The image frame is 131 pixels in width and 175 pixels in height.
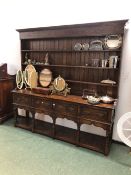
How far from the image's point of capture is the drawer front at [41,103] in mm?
2775

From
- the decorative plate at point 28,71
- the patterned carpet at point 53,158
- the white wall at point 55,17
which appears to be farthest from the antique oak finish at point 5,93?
the patterned carpet at point 53,158

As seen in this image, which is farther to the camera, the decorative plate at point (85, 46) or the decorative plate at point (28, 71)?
the decorative plate at point (28, 71)

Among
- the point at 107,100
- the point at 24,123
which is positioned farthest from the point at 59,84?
the point at 24,123

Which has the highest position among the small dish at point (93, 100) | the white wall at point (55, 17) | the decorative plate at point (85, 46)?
the white wall at point (55, 17)

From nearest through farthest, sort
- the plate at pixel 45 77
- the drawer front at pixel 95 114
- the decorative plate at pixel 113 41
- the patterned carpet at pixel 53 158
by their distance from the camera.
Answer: the patterned carpet at pixel 53 158 < the drawer front at pixel 95 114 < the decorative plate at pixel 113 41 < the plate at pixel 45 77

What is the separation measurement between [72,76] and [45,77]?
56 cm

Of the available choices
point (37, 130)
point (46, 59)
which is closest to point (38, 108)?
point (37, 130)

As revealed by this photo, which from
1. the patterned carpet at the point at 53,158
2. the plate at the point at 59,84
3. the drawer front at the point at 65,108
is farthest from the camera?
the plate at the point at 59,84

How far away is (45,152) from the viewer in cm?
245

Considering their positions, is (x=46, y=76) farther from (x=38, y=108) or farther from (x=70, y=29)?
(x=70, y=29)

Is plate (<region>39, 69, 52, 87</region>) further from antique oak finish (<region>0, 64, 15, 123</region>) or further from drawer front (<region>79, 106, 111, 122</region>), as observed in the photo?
drawer front (<region>79, 106, 111, 122</region>)

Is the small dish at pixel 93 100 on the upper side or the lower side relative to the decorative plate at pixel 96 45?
lower

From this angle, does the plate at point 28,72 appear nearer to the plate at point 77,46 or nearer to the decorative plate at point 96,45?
the plate at point 77,46

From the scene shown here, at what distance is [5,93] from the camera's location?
342 cm
